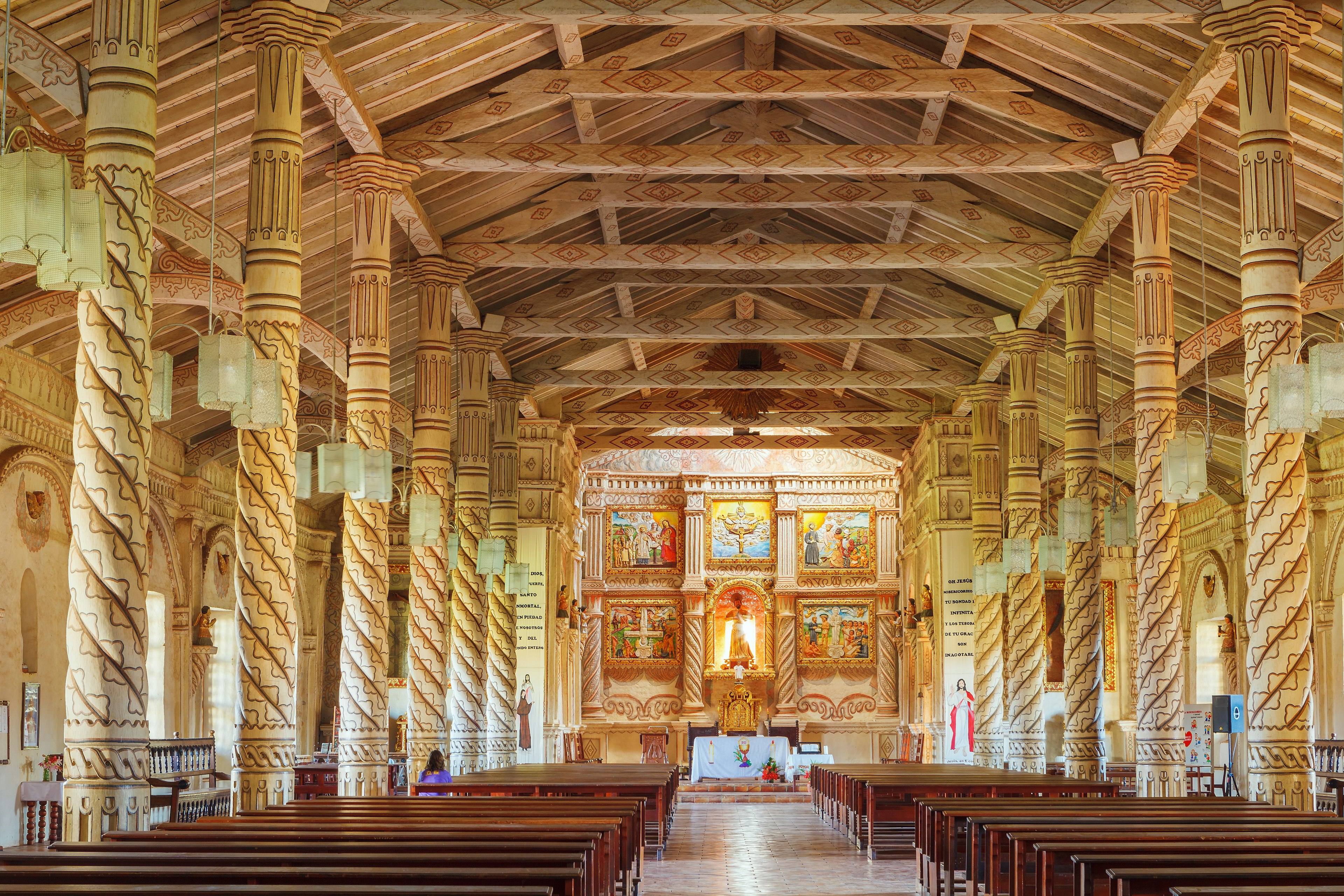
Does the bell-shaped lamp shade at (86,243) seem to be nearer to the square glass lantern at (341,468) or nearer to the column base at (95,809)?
the column base at (95,809)

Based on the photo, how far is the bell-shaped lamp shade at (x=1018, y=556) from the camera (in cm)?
2170

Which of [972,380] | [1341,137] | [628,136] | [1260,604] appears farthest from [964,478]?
[1260,604]

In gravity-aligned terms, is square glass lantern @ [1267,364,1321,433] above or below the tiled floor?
above

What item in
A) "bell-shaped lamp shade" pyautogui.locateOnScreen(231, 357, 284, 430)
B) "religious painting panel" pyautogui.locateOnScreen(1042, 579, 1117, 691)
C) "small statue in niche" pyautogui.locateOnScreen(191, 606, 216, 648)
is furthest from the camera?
"religious painting panel" pyautogui.locateOnScreen(1042, 579, 1117, 691)

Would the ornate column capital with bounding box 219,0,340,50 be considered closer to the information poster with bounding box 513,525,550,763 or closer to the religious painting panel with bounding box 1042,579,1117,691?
the religious painting panel with bounding box 1042,579,1117,691

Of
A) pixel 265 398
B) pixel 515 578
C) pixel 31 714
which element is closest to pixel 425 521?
pixel 31 714

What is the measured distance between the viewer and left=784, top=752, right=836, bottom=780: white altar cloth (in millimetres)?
32281

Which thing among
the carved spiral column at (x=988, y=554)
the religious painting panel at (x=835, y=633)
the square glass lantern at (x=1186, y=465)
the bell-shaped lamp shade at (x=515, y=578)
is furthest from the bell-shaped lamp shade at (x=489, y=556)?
the religious painting panel at (x=835, y=633)

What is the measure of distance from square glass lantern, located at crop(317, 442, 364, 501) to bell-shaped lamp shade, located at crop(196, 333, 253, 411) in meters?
3.12

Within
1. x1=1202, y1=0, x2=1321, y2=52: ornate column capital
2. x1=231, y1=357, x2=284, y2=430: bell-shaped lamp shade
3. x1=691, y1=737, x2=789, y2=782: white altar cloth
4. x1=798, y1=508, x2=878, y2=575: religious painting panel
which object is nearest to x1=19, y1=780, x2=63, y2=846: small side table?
x1=231, y1=357, x2=284, y2=430: bell-shaped lamp shade

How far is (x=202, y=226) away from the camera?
13.9 meters

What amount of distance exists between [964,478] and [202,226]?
784 inches

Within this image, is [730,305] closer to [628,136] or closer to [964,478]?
[964,478]

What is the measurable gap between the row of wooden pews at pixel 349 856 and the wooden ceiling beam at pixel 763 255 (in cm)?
1003
